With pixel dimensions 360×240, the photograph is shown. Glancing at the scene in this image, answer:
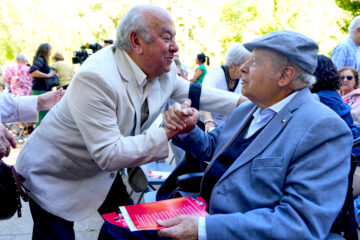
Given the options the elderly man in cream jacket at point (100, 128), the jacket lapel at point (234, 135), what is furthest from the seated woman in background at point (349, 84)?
the elderly man in cream jacket at point (100, 128)

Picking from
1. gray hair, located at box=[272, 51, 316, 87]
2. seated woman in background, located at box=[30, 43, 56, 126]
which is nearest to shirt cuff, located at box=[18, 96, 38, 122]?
gray hair, located at box=[272, 51, 316, 87]

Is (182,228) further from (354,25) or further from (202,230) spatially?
(354,25)

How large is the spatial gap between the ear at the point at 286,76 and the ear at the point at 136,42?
0.78 metres

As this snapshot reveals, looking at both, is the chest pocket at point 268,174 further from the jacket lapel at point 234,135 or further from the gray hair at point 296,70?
the gray hair at point 296,70

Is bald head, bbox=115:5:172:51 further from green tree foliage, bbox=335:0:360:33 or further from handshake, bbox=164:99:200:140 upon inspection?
green tree foliage, bbox=335:0:360:33

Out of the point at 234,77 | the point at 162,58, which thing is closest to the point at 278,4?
the point at 234,77

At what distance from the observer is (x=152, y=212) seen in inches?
71.1

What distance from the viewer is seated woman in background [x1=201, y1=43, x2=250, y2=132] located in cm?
414

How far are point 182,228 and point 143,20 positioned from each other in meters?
1.12

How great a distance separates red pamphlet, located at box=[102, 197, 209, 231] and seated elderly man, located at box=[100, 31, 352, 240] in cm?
8

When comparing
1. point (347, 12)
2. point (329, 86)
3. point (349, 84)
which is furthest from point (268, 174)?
point (347, 12)

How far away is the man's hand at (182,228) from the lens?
1608mm

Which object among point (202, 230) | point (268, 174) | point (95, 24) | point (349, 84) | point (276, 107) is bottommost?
point (95, 24)

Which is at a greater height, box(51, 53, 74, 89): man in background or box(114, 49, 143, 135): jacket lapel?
box(114, 49, 143, 135): jacket lapel
